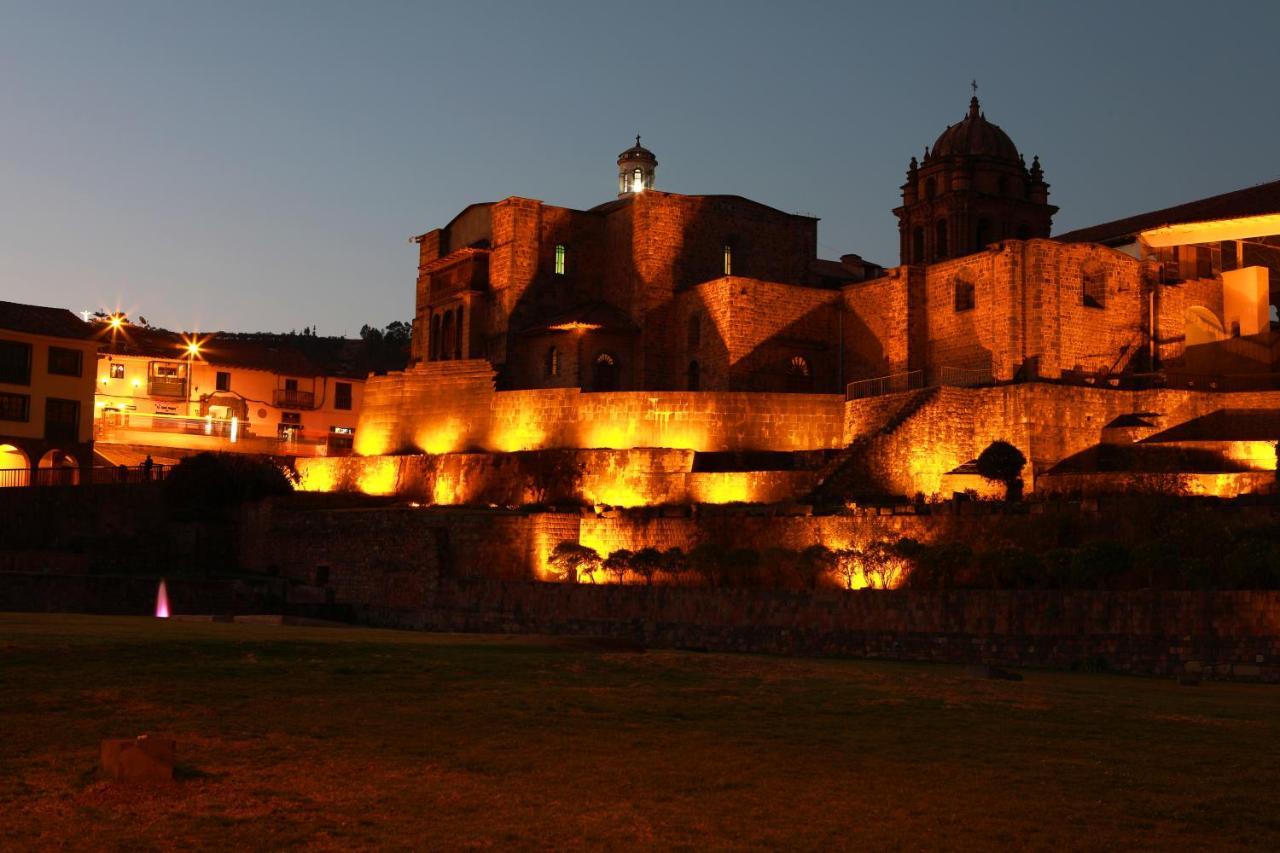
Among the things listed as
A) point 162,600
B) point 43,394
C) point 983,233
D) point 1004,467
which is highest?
point 983,233

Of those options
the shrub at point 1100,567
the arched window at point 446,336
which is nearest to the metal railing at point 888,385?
the arched window at point 446,336

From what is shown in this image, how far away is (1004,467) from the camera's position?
3173 centimetres

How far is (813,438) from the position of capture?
36.8m

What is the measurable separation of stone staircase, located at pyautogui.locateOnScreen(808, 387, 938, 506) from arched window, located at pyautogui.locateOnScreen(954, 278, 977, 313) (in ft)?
21.0

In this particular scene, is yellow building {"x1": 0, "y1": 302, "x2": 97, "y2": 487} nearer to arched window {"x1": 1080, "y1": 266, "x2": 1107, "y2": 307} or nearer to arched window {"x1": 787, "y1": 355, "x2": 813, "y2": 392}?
arched window {"x1": 787, "y1": 355, "x2": 813, "y2": 392}

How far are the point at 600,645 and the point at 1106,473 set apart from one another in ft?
56.4

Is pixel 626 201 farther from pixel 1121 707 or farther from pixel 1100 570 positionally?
pixel 1121 707

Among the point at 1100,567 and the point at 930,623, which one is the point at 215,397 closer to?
the point at 930,623

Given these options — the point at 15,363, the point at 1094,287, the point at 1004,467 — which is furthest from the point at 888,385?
the point at 15,363

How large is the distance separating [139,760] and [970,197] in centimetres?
4759

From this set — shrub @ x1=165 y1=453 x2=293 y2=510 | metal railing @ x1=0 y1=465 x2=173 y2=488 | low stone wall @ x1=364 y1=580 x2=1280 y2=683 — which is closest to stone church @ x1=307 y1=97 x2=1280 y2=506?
shrub @ x1=165 y1=453 x2=293 y2=510

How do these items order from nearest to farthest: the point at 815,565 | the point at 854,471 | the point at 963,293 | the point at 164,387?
the point at 815,565
the point at 854,471
the point at 963,293
the point at 164,387

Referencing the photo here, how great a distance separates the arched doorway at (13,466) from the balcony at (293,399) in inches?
557

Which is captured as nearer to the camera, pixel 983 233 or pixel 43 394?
pixel 43 394
